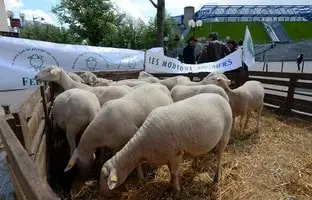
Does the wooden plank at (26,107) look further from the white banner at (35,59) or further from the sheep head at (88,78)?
the white banner at (35,59)

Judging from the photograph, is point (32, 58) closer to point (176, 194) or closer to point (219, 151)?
point (219, 151)

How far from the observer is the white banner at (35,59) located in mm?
9125

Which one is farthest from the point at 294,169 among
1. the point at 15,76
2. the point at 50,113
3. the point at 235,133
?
the point at 15,76

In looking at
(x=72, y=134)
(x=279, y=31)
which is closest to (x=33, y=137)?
(x=72, y=134)

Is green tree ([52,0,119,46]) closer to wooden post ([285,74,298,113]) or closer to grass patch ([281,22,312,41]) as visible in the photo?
wooden post ([285,74,298,113])

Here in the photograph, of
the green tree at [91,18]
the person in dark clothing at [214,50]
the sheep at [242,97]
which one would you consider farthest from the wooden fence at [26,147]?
the green tree at [91,18]

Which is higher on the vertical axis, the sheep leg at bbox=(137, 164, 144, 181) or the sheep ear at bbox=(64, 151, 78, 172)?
the sheep ear at bbox=(64, 151, 78, 172)

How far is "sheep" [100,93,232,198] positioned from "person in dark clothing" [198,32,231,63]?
6238mm

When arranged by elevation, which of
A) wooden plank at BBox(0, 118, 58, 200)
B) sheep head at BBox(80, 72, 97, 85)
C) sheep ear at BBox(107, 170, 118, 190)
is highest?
wooden plank at BBox(0, 118, 58, 200)

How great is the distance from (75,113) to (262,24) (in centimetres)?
5958

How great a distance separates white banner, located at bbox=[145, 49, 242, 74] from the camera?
9281mm

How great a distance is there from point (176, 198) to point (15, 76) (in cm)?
746

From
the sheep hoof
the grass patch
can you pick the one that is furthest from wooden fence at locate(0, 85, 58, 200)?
the grass patch

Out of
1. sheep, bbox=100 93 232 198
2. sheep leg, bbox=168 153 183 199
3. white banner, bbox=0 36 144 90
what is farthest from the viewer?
white banner, bbox=0 36 144 90
